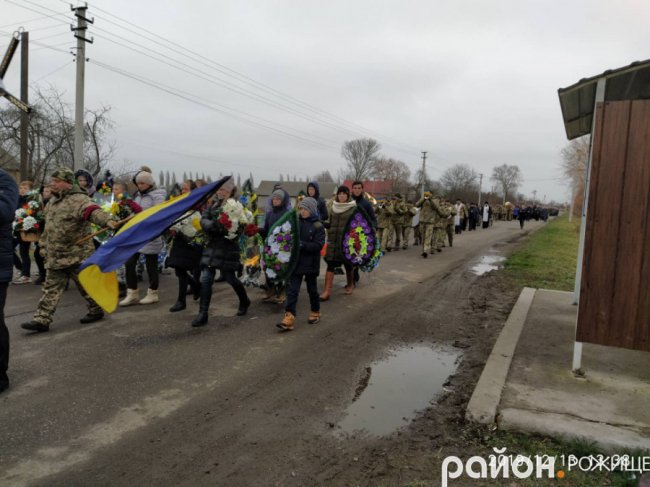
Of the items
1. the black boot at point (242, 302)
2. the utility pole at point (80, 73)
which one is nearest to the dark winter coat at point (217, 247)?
the black boot at point (242, 302)

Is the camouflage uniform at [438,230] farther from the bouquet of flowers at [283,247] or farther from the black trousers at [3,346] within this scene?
the black trousers at [3,346]

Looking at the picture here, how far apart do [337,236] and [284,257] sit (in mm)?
2121

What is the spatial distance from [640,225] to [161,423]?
171 inches

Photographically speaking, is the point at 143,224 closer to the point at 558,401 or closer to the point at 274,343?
the point at 274,343

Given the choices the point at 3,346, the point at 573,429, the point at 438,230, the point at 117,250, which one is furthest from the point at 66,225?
the point at 438,230

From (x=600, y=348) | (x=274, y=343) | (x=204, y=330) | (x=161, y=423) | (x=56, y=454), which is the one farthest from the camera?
(x=204, y=330)

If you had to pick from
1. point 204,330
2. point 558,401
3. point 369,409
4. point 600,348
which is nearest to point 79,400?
point 204,330

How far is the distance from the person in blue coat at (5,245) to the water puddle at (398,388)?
3152mm

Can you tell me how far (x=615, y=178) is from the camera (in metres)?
3.80

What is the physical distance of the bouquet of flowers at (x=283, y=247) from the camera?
6160mm

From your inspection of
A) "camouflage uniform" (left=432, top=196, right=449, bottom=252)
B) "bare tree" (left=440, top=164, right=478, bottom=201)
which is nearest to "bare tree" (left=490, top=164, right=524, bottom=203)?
"bare tree" (left=440, top=164, right=478, bottom=201)

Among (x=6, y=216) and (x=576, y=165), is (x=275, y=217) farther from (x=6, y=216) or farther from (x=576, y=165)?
(x=576, y=165)

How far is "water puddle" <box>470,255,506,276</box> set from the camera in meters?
11.8

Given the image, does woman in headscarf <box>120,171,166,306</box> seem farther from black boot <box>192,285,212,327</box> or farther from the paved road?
black boot <box>192,285,212,327</box>
